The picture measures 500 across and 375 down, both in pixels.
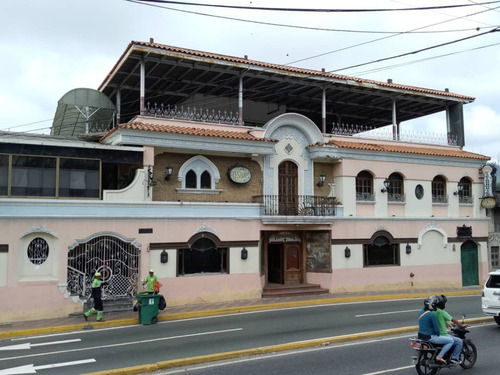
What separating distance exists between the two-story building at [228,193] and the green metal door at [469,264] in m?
0.10

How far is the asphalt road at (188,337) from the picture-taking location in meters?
10.4

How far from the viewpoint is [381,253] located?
894 inches

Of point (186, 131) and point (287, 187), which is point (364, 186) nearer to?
point (287, 187)

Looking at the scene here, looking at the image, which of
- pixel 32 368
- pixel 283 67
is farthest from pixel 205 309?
pixel 283 67

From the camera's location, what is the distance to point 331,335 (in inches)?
487

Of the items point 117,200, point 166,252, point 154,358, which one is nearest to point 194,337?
point 154,358

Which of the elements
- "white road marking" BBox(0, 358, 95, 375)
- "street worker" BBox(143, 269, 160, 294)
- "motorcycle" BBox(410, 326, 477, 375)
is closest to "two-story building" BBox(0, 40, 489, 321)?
"street worker" BBox(143, 269, 160, 294)

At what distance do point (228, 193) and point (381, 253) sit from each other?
8349 millimetres

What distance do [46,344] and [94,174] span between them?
6688 mm

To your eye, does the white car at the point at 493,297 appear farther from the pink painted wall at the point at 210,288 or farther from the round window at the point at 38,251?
Result: the round window at the point at 38,251

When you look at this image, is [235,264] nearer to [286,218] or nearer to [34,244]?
[286,218]

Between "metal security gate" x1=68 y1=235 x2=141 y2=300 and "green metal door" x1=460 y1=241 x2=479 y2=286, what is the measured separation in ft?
56.6

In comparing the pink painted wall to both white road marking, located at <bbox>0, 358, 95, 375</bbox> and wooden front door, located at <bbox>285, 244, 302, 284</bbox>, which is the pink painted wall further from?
white road marking, located at <bbox>0, 358, 95, 375</bbox>

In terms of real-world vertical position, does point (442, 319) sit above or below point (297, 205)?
below
